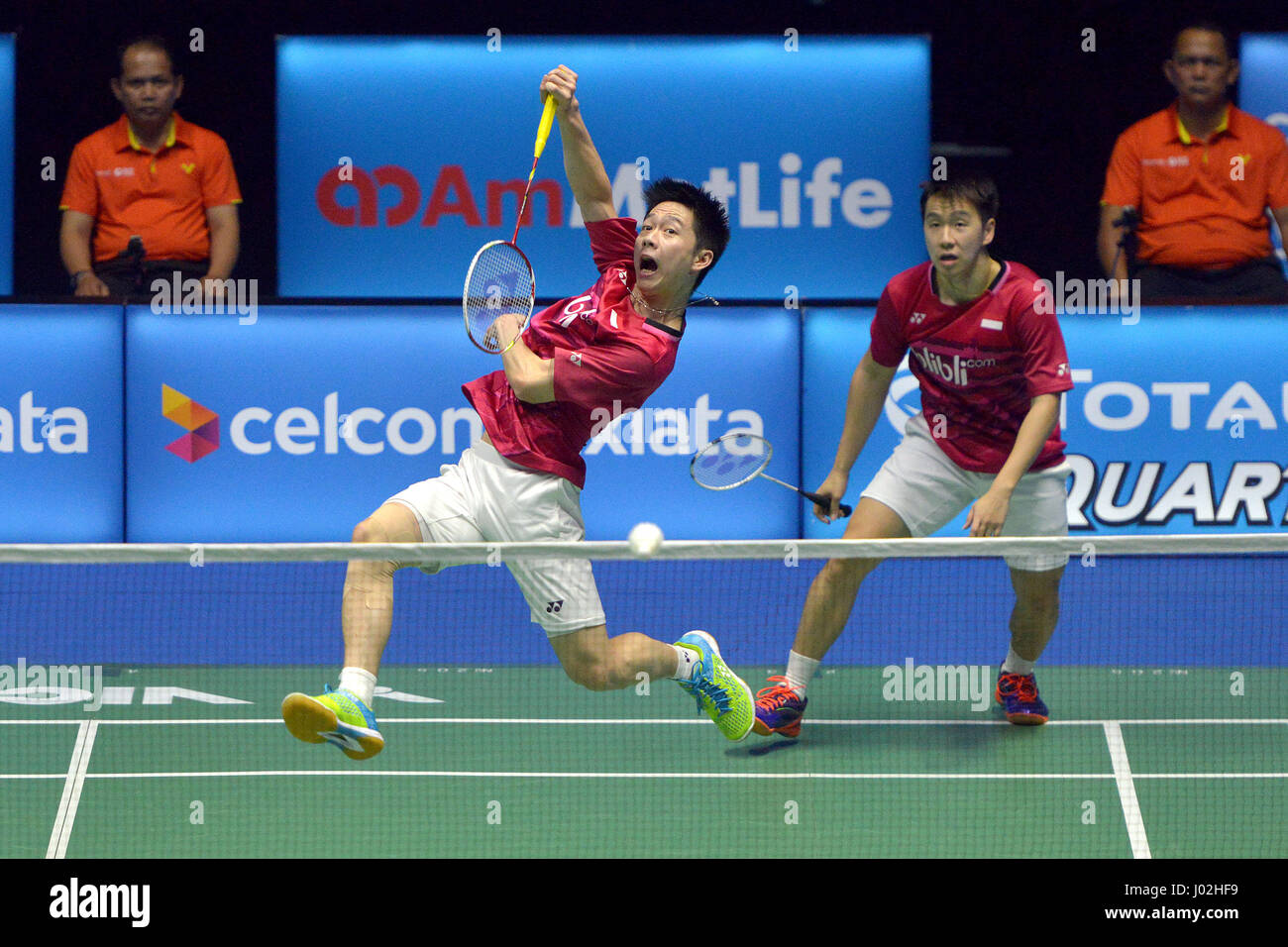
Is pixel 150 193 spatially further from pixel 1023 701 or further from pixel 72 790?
pixel 1023 701

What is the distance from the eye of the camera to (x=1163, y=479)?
7.49 meters

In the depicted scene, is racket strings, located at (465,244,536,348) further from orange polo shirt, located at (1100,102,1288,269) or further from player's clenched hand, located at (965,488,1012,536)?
orange polo shirt, located at (1100,102,1288,269)

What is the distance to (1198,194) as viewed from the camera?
8.21m

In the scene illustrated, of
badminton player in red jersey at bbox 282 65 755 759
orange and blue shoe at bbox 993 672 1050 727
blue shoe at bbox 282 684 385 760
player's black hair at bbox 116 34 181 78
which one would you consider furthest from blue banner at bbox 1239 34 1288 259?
blue shoe at bbox 282 684 385 760

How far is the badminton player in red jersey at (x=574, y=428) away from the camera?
4551 millimetres

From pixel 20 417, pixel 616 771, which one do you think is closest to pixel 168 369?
pixel 20 417

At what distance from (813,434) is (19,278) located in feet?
14.6

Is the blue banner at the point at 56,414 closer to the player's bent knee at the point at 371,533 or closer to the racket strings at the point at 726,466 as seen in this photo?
the racket strings at the point at 726,466

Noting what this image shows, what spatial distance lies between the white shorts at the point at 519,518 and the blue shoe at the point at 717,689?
38 centimetres

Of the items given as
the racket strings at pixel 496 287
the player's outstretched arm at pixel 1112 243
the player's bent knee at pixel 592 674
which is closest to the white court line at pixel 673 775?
the player's bent knee at pixel 592 674

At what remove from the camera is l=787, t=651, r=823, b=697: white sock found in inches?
223

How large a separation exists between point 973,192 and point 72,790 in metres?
3.25

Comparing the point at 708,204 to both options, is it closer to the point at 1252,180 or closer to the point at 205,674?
the point at 205,674

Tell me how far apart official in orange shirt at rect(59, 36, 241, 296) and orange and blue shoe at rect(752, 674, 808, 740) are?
12.4 ft
